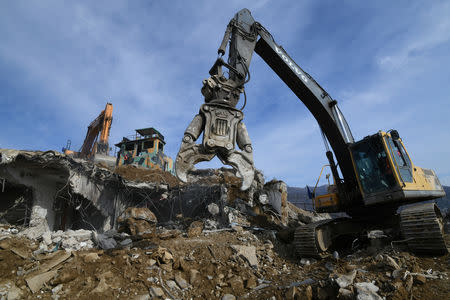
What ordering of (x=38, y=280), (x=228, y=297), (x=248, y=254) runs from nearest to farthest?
(x=228, y=297), (x=38, y=280), (x=248, y=254)

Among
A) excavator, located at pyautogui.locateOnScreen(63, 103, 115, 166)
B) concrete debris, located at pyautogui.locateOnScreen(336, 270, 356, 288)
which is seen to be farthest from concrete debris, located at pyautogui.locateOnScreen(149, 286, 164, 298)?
excavator, located at pyautogui.locateOnScreen(63, 103, 115, 166)

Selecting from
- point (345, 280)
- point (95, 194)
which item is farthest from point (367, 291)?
point (95, 194)

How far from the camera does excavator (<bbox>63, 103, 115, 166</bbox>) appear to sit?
70.7 feet

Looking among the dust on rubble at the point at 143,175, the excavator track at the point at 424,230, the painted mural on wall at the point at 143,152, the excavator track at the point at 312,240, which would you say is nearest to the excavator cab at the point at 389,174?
the excavator track at the point at 424,230

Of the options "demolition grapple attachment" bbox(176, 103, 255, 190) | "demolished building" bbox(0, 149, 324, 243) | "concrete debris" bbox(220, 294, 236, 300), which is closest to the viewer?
"demolition grapple attachment" bbox(176, 103, 255, 190)

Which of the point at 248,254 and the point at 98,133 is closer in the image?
the point at 248,254

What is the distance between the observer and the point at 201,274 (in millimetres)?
3770

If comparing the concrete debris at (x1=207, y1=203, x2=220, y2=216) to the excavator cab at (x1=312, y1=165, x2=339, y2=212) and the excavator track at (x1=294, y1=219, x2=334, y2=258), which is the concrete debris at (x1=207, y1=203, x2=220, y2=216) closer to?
the excavator cab at (x1=312, y1=165, x2=339, y2=212)

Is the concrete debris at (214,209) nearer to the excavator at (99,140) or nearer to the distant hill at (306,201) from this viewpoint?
the distant hill at (306,201)

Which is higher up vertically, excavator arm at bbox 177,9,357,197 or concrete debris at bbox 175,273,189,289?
excavator arm at bbox 177,9,357,197

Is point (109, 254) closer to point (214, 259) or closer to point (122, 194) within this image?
point (214, 259)

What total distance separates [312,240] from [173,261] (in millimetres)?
2736

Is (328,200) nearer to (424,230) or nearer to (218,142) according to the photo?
(424,230)

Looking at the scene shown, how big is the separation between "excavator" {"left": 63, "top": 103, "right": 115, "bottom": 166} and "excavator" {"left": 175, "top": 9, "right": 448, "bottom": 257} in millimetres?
20028
